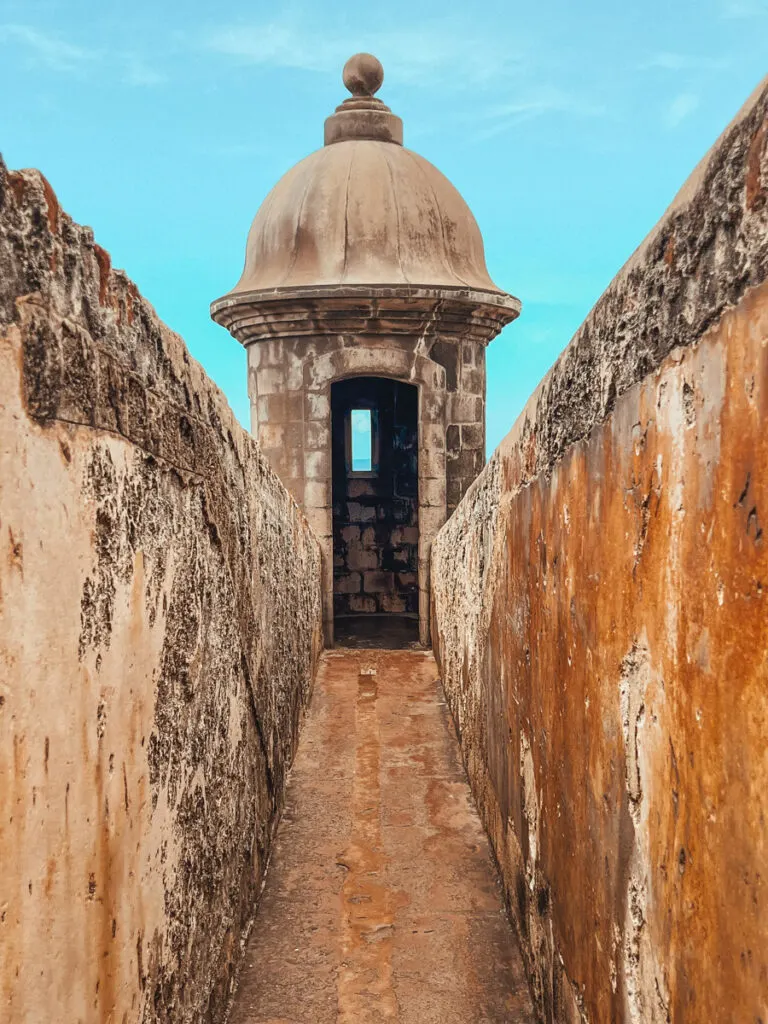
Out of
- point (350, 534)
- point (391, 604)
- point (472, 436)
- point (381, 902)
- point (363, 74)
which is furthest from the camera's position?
point (350, 534)

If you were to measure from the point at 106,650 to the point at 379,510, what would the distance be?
31.9ft

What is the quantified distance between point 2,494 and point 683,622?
0.88 meters

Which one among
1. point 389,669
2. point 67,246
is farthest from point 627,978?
point 389,669

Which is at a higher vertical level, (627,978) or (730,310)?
(730,310)

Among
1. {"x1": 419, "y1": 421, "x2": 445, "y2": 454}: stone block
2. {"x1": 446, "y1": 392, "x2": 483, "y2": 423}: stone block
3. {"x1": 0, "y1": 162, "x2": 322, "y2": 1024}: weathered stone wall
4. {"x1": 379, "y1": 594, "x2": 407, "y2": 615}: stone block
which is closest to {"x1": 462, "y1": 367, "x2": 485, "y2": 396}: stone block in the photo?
{"x1": 446, "y1": 392, "x2": 483, "y2": 423}: stone block

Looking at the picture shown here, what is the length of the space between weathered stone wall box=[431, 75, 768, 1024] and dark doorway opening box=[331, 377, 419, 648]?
851cm

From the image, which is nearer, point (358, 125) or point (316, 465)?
point (316, 465)

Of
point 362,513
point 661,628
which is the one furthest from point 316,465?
point 661,628

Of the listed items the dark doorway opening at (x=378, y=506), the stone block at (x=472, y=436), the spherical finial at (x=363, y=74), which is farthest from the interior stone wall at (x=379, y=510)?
the spherical finial at (x=363, y=74)

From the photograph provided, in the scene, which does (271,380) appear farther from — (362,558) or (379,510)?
(362,558)

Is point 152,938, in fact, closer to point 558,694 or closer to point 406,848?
point 558,694

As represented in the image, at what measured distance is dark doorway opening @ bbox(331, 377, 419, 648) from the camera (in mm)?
11117

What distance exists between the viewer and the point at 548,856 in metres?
2.42

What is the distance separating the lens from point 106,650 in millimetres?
1596
